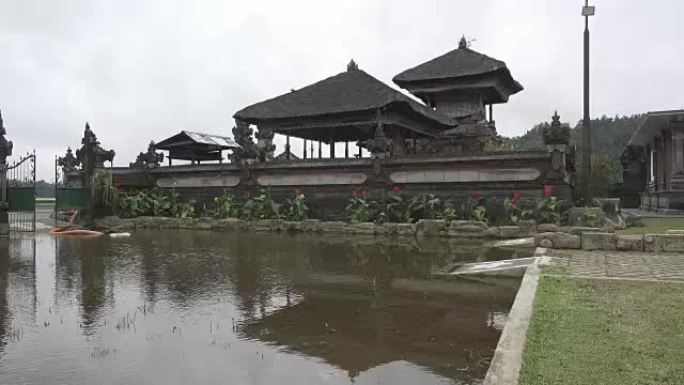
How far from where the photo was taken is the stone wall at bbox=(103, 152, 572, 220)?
664 inches

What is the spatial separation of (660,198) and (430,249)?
13.9m

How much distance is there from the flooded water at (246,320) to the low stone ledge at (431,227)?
4.27m

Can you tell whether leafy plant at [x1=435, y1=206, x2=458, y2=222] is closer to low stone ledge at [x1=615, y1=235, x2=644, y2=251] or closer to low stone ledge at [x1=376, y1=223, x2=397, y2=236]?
low stone ledge at [x1=376, y1=223, x2=397, y2=236]

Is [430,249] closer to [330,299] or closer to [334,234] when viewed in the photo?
[334,234]

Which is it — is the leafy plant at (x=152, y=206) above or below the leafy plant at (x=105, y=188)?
below

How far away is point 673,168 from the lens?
1969 cm

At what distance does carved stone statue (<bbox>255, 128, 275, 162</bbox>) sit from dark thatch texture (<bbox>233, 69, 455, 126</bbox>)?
0.87 meters

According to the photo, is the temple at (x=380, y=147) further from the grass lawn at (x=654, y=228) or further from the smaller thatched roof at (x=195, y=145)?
the grass lawn at (x=654, y=228)

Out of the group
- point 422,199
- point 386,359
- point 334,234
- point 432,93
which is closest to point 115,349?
point 386,359

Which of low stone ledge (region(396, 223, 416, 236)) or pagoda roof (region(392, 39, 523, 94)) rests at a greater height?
pagoda roof (region(392, 39, 523, 94))

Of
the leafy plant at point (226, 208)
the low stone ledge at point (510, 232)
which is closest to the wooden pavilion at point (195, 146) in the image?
the leafy plant at point (226, 208)

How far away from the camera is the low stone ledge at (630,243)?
10.1 metres

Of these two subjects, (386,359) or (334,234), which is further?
(334,234)

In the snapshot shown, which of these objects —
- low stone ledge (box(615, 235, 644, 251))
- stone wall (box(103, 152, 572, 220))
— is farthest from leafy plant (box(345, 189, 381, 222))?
low stone ledge (box(615, 235, 644, 251))
